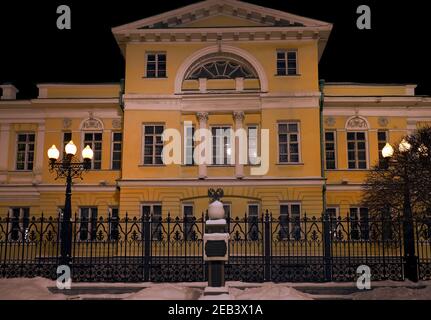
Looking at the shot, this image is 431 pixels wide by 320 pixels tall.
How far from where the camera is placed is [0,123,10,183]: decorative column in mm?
30000

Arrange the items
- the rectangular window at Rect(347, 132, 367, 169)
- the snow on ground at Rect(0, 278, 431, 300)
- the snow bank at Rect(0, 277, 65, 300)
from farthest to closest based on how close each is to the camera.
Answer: the rectangular window at Rect(347, 132, 367, 169) < the snow on ground at Rect(0, 278, 431, 300) < the snow bank at Rect(0, 277, 65, 300)

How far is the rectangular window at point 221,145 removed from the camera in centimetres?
2739

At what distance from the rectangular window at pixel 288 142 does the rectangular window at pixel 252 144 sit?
4.13 feet

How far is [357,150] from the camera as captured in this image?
29.9 m

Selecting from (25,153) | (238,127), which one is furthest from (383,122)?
(25,153)

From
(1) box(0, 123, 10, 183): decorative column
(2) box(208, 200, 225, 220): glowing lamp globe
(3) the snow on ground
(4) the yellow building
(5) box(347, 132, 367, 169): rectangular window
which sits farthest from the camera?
(1) box(0, 123, 10, 183): decorative column

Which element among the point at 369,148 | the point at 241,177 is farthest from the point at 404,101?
the point at 241,177

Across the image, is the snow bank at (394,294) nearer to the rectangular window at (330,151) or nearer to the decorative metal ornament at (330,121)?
the rectangular window at (330,151)

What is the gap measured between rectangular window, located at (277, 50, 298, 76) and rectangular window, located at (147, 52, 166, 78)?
6257mm

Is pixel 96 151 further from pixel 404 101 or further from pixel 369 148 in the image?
pixel 404 101

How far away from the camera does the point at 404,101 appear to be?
2955 cm

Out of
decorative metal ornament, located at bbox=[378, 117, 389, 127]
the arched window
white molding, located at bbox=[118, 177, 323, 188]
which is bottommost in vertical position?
white molding, located at bbox=[118, 177, 323, 188]

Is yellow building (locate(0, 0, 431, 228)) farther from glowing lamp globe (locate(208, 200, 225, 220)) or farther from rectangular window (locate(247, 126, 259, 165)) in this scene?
glowing lamp globe (locate(208, 200, 225, 220))

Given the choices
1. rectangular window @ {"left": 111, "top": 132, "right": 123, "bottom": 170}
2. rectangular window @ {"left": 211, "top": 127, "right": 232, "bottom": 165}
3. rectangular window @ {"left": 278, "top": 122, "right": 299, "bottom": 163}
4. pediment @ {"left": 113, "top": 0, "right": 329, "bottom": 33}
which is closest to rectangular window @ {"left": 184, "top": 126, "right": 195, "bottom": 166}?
rectangular window @ {"left": 211, "top": 127, "right": 232, "bottom": 165}
